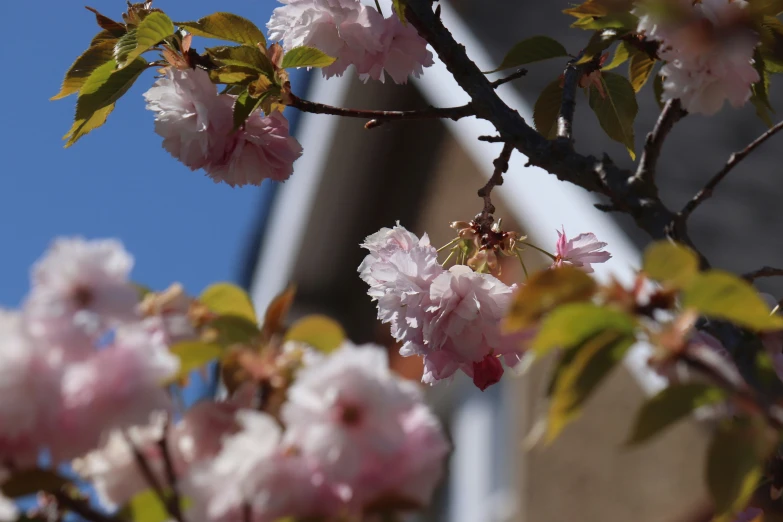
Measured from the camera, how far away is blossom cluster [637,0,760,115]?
Answer: 1.03 metres

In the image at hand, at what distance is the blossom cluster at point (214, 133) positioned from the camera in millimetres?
1189

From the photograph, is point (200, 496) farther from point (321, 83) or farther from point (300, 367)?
point (321, 83)

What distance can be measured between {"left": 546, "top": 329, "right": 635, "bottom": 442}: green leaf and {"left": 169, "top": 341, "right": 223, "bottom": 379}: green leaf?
0.73ft

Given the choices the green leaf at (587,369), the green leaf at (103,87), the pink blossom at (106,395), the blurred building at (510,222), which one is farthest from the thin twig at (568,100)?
the blurred building at (510,222)

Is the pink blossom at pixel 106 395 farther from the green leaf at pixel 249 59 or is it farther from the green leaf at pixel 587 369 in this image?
the green leaf at pixel 249 59

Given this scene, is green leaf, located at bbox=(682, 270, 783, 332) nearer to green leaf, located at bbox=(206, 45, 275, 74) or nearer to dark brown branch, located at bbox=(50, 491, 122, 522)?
dark brown branch, located at bbox=(50, 491, 122, 522)

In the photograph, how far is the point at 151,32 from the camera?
1114 mm

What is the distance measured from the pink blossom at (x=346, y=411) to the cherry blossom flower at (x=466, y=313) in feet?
2.10

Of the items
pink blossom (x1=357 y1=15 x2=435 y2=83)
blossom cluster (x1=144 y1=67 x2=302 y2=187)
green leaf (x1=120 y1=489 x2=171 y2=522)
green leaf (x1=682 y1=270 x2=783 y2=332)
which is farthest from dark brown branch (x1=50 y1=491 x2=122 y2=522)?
pink blossom (x1=357 y1=15 x2=435 y2=83)

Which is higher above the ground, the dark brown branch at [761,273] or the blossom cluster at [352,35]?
the blossom cluster at [352,35]

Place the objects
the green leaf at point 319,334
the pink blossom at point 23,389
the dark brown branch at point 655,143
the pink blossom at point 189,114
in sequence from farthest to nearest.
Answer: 1. the pink blossom at point 189,114
2. the dark brown branch at point 655,143
3. the green leaf at point 319,334
4. the pink blossom at point 23,389

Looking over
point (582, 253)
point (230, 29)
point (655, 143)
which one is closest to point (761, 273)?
point (655, 143)

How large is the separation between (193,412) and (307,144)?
5952mm

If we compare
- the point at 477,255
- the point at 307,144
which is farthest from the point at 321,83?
the point at 477,255
